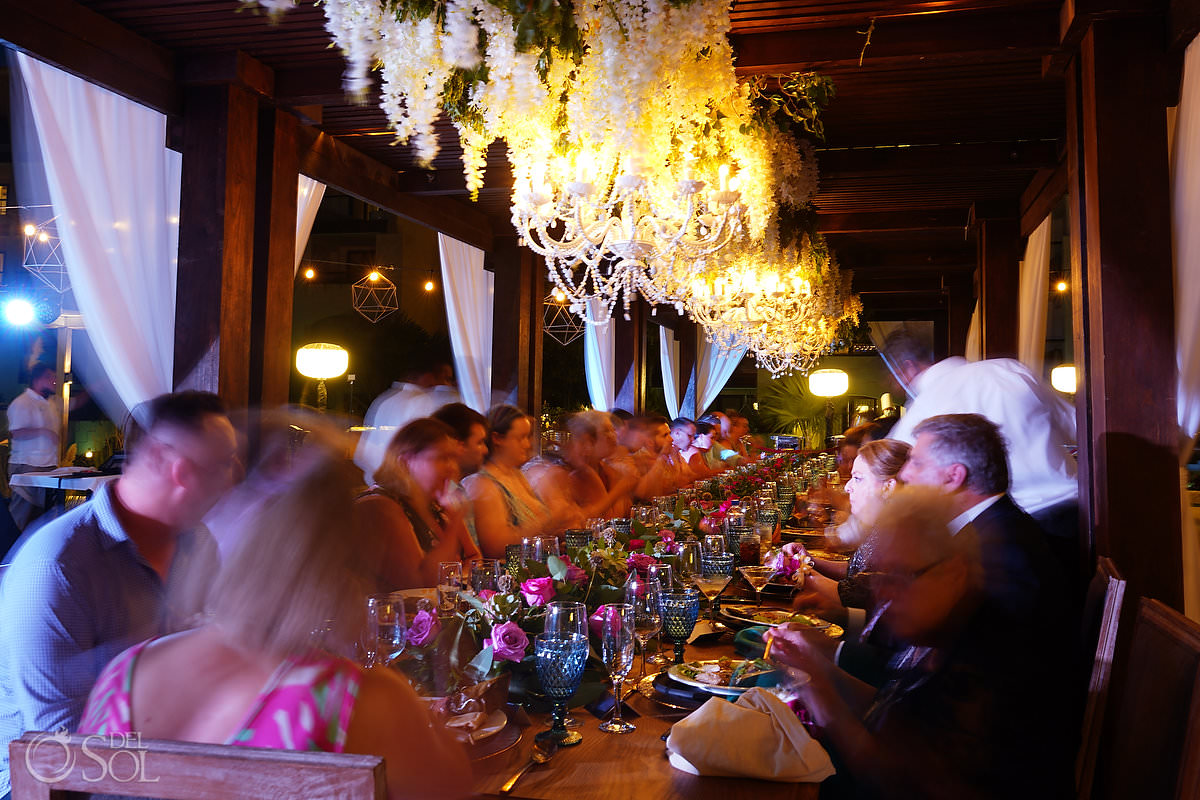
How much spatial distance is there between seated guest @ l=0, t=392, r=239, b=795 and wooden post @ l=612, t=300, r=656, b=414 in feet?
26.0

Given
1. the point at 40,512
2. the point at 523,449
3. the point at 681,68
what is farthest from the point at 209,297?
the point at 40,512

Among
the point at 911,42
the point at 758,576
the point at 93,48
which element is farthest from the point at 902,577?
the point at 93,48

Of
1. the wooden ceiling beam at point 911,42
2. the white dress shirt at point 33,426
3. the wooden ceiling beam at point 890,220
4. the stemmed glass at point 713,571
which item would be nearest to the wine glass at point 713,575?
the stemmed glass at point 713,571

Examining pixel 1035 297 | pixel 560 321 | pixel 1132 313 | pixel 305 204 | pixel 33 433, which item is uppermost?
pixel 560 321

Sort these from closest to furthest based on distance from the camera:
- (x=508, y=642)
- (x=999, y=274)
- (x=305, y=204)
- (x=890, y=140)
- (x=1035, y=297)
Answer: (x=508, y=642)
(x=305, y=204)
(x=890, y=140)
(x=1035, y=297)
(x=999, y=274)

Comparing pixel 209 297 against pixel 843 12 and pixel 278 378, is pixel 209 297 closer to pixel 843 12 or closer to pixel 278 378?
pixel 278 378

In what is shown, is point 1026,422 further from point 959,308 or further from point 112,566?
point 959,308

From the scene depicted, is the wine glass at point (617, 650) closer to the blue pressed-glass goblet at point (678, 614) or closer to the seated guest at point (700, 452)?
the blue pressed-glass goblet at point (678, 614)

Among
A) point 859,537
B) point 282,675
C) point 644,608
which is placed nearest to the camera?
point 282,675

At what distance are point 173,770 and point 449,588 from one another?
131 centimetres

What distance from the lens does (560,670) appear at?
1.67 m

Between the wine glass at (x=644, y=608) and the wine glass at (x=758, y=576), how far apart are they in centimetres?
89

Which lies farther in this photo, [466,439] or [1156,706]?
[466,439]

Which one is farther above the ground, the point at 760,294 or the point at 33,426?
the point at 760,294
